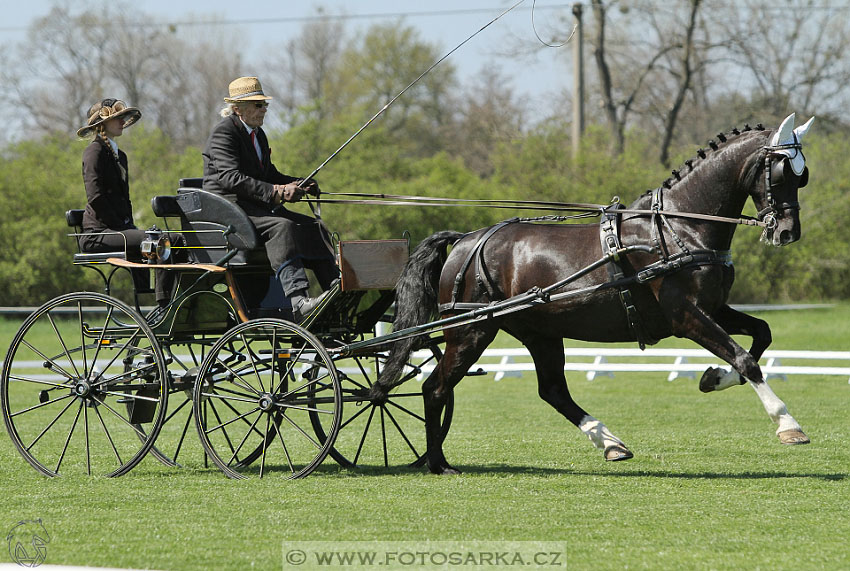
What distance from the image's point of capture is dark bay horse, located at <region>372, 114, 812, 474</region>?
21.2 ft

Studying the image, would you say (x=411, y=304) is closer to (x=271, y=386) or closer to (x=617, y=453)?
(x=271, y=386)

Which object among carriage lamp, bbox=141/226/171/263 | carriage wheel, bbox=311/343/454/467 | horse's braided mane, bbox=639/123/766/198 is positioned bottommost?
carriage wheel, bbox=311/343/454/467

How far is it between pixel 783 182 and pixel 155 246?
3.98 m


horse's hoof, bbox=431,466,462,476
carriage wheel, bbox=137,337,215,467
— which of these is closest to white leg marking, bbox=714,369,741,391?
horse's hoof, bbox=431,466,462,476

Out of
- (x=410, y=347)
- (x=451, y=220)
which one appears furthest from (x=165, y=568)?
(x=451, y=220)

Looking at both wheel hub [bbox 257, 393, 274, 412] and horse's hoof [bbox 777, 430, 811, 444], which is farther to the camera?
wheel hub [bbox 257, 393, 274, 412]

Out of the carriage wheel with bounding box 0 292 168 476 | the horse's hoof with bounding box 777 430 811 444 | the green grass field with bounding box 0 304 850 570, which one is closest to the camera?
the green grass field with bounding box 0 304 850 570

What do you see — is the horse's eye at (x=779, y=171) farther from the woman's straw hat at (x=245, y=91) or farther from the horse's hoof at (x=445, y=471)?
the woman's straw hat at (x=245, y=91)

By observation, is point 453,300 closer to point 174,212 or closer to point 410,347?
point 410,347

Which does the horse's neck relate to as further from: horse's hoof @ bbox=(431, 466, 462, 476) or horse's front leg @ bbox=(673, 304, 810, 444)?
horse's hoof @ bbox=(431, 466, 462, 476)

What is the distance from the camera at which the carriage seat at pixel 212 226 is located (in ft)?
23.2

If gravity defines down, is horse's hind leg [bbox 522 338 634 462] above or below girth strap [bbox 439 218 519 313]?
below

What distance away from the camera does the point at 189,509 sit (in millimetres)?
5977

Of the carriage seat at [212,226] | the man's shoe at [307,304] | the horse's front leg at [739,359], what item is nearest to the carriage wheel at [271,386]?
the man's shoe at [307,304]
